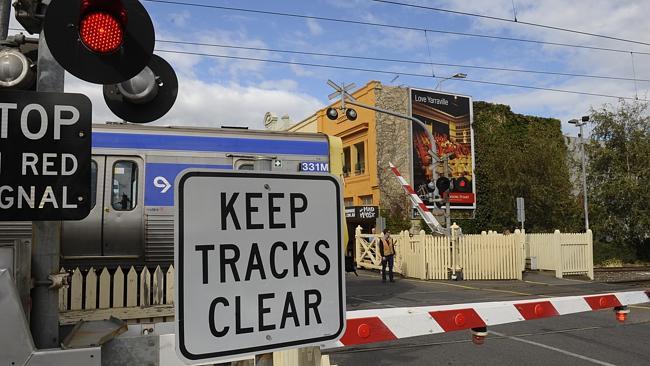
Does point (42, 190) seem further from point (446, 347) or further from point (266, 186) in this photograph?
point (446, 347)

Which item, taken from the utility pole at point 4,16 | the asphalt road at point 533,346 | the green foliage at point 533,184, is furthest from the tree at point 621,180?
the utility pole at point 4,16

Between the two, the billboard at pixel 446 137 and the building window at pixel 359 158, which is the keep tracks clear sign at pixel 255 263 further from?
the building window at pixel 359 158

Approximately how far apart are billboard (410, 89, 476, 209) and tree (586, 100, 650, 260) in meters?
6.30

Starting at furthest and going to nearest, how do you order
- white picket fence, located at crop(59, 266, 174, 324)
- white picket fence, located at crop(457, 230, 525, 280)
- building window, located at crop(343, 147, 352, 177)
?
building window, located at crop(343, 147, 352, 177) < white picket fence, located at crop(457, 230, 525, 280) < white picket fence, located at crop(59, 266, 174, 324)

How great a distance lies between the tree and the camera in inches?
1005

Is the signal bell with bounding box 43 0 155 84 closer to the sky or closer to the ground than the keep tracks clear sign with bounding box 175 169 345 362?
closer to the sky

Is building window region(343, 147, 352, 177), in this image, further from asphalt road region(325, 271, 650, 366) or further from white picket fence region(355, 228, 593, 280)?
asphalt road region(325, 271, 650, 366)

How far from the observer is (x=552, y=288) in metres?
16.0

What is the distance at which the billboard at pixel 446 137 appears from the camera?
29.5 metres

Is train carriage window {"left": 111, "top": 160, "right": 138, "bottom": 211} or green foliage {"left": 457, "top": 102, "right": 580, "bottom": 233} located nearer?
train carriage window {"left": 111, "top": 160, "right": 138, "bottom": 211}

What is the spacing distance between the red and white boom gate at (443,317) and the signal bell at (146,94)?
6.05ft

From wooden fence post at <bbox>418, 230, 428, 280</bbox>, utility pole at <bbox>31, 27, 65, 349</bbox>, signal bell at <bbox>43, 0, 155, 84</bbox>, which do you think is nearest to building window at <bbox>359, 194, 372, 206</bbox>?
wooden fence post at <bbox>418, 230, 428, 280</bbox>

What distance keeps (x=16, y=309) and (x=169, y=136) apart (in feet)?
26.5

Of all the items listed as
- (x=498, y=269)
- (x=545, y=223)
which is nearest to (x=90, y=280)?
(x=498, y=269)
